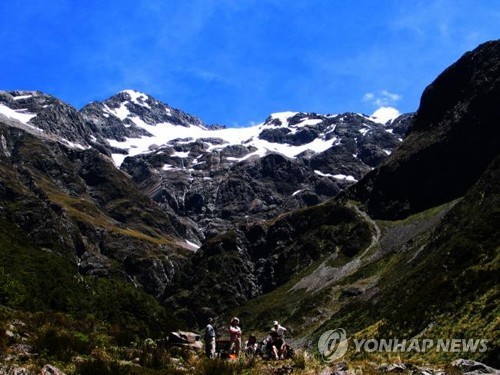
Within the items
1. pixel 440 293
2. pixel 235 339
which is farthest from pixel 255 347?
pixel 440 293

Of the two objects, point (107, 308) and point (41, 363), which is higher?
point (107, 308)

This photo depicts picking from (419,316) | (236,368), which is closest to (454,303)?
(419,316)

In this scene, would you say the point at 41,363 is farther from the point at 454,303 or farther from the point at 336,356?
the point at 454,303

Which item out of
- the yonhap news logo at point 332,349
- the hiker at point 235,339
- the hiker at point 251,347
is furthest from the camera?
the hiker at point 251,347

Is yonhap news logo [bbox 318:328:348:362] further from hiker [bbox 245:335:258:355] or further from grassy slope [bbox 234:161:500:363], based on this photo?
grassy slope [bbox 234:161:500:363]

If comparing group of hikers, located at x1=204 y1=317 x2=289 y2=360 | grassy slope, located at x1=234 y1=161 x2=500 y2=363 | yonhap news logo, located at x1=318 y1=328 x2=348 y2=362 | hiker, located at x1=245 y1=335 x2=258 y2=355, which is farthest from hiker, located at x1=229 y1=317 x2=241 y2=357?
grassy slope, located at x1=234 y1=161 x2=500 y2=363

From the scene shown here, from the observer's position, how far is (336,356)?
28.3 m

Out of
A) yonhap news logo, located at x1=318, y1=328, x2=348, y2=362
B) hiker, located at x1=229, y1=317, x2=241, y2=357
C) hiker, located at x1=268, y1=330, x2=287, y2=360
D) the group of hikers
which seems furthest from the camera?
yonhap news logo, located at x1=318, y1=328, x2=348, y2=362

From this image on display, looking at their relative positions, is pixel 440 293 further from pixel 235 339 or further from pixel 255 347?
pixel 235 339

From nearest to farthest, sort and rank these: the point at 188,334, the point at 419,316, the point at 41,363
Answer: the point at 41,363, the point at 188,334, the point at 419,316

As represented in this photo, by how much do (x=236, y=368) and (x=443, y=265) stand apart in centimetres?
11258

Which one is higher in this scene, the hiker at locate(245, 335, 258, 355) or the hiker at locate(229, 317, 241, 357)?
the hiker at locate(229, 317, 241, 357)

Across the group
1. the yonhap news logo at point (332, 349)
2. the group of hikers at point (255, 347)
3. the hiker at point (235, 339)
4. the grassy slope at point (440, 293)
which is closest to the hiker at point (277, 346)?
the group of hikers at point (255, 347)

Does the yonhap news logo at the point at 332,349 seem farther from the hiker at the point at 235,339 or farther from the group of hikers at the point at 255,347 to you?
the hiker at the point at 235,339
